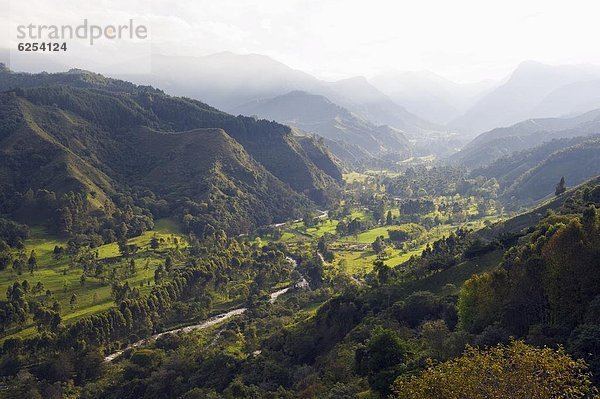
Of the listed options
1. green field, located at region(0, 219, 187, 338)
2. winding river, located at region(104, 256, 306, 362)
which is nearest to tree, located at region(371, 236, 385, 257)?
winding river, located at region(104, 256, 306, 362)

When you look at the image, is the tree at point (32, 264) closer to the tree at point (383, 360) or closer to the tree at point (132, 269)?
A: the tree at point (132, 269)

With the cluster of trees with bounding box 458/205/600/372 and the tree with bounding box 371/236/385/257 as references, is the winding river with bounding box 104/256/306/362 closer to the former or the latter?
the tree with bounding box 371/236/385/257

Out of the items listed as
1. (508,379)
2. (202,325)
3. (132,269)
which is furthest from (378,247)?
(508,379)

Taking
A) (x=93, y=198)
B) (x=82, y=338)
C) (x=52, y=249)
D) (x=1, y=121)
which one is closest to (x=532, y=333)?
(x=82, y=338)

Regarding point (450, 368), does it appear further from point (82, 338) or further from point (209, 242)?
point (209, 242)

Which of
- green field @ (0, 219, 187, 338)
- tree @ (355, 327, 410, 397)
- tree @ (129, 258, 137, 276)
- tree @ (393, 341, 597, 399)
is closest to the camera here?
tree @ (393, 341, 597, 399)

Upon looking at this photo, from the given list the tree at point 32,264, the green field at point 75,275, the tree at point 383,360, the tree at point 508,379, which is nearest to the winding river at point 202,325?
the green field at point 75,275
